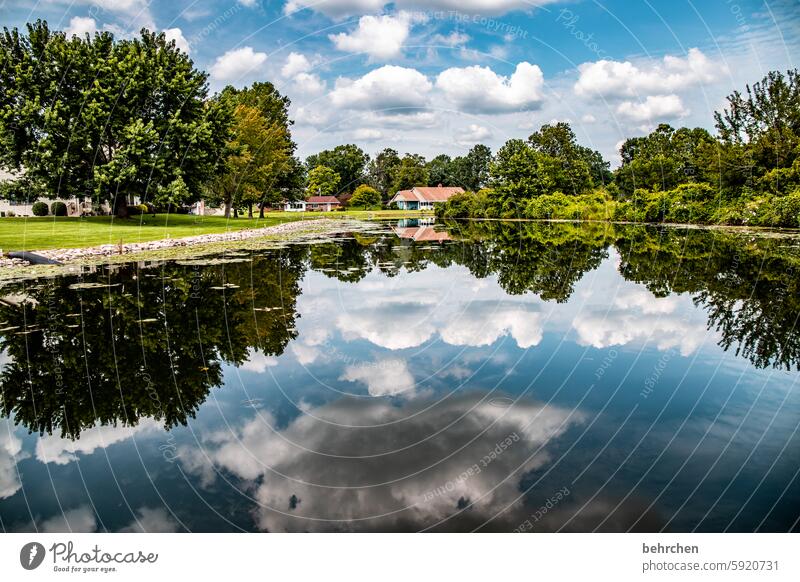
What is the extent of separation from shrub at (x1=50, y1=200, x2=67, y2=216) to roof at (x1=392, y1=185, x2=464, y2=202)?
83106 millimetres

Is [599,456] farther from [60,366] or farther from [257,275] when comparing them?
[257,275]

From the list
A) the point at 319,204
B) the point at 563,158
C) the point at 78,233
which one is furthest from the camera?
the point at 319,204

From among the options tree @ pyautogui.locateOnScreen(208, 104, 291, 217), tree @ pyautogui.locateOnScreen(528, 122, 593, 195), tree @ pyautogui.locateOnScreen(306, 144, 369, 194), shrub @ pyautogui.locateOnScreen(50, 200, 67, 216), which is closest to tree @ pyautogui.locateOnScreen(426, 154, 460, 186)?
tree @ pyautogui.locateOnScreen(306, 144, 369, 194)

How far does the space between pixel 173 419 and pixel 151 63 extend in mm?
41801

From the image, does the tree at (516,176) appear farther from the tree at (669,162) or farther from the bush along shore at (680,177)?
the tree at (669,162)

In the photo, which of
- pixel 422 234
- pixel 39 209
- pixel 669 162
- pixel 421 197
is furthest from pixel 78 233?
pixel 421 197

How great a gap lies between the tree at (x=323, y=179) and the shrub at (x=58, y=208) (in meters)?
80.4

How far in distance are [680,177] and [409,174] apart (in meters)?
70.9

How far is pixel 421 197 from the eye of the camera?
124250 millimetres

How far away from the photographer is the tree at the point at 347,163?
134 meters

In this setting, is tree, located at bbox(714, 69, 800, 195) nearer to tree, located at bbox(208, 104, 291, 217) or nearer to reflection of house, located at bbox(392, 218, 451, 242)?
reflection of house, located at bbox(392, 218, 451, 242)

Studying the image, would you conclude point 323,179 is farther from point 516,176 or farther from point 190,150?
point 190,150

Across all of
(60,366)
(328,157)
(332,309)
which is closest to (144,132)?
(332,309)

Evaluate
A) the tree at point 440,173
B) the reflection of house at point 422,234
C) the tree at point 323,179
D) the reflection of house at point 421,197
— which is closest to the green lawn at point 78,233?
the reflection of house at point 422,234
